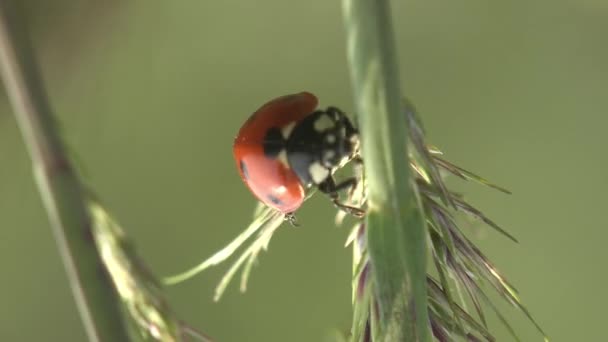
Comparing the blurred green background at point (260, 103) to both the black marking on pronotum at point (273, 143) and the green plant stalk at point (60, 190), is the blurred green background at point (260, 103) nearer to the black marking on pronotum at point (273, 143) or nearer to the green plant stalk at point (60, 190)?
the black marking on pronotum at point (273, 143)

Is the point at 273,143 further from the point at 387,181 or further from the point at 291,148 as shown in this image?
the point at 387,181

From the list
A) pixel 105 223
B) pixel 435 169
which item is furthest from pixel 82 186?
pixel 435 169

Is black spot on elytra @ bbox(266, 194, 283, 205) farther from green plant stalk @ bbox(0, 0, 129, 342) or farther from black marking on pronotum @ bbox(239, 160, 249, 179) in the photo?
green plant stalk @ bbox(0, 0, 129, 342)

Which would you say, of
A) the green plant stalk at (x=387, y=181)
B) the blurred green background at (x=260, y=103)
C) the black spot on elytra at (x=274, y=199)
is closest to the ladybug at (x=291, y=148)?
the black spot on elytra at (x=274, y=199)

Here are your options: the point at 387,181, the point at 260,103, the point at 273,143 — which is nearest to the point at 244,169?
the point at 273,143

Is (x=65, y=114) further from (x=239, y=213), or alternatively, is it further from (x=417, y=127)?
(x=417, y=127)
